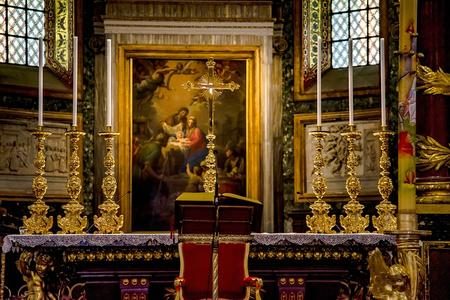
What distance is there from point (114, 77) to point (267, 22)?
6.58ft

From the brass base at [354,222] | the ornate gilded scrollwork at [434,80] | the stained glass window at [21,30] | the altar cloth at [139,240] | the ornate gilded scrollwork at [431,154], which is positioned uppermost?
the stained glass window at [21,30]

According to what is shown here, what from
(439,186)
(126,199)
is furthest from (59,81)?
(439,186)

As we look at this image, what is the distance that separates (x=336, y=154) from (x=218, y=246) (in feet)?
14.7

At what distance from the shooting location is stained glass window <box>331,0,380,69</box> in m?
14.7

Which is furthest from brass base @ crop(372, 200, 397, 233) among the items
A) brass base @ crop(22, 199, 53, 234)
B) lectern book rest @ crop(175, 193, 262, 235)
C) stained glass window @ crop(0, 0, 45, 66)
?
stained glass window @ crop(0, 0, 45, 66)

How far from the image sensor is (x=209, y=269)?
1024 cm

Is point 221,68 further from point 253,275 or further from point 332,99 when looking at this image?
point 253,275

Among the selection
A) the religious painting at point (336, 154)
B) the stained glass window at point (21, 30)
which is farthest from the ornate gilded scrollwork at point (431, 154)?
the stained glass window at point (21, 30)

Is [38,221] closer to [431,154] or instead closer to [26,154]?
[26,154]

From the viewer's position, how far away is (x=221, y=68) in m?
14.6

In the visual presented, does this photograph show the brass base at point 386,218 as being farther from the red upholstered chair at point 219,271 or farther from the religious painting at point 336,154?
the religious painting at point 336,154

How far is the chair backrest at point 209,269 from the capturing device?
10.2m

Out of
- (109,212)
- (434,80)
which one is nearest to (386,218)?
(434,80)

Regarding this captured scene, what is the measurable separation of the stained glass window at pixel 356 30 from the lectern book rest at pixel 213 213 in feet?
16.1
